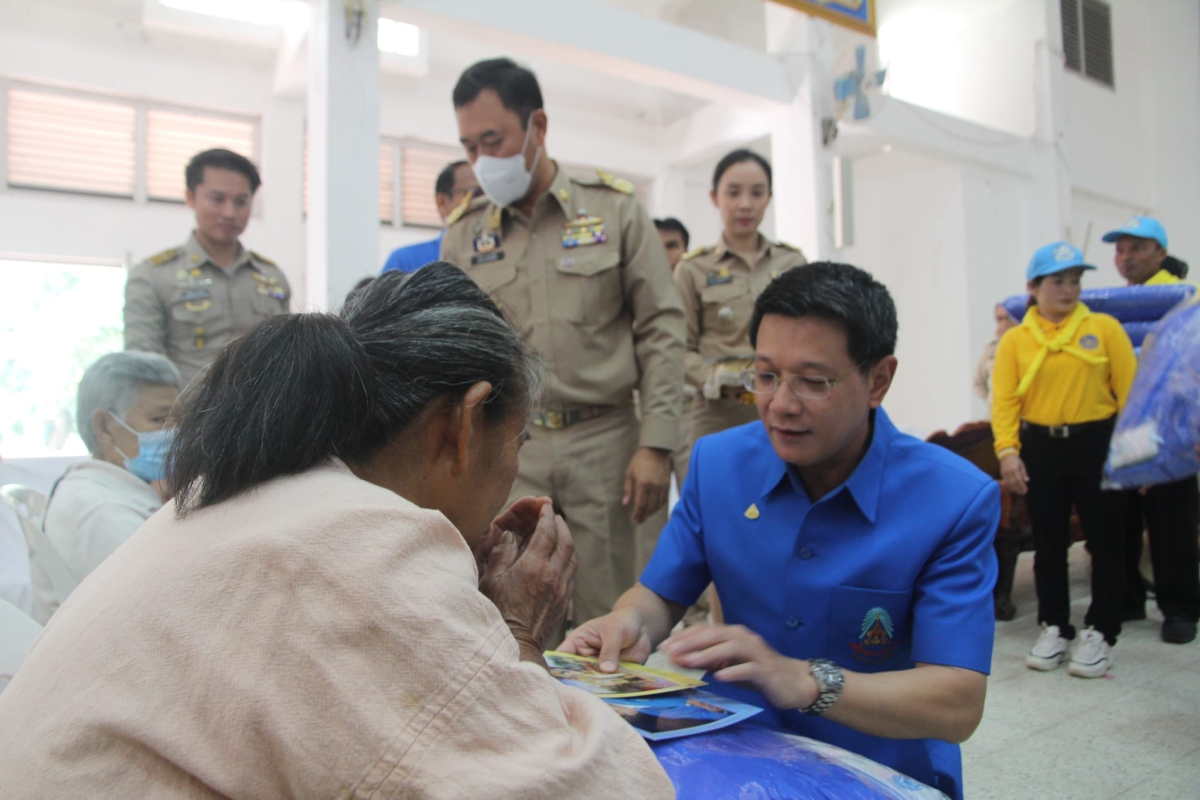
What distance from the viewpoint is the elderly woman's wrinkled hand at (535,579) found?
103 centimetres

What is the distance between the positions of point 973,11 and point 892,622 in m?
9.63

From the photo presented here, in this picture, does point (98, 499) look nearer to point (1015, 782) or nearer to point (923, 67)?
point (1015, 782)

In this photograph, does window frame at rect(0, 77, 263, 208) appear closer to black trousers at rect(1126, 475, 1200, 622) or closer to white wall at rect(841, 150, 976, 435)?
white wall at rect(841, 150, 976, 435)

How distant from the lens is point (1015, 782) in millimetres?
2248

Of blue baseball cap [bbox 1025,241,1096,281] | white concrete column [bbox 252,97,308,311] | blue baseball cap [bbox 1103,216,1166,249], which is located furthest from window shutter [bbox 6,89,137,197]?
blue baseball cap [bbox 1103,216,1166,249]

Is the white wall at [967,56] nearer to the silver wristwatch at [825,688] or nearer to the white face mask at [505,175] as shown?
the white face mask at [505,175]

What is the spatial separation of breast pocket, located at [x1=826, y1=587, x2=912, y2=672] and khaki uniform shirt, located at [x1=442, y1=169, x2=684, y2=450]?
43.8 inches

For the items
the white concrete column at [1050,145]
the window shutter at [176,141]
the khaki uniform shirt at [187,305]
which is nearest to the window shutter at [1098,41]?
the white concrete column at [1050,145]

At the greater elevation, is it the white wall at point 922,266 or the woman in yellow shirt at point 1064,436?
the white wall at point 922,266

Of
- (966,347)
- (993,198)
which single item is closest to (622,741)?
(966,347)

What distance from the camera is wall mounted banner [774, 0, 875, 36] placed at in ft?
16.9

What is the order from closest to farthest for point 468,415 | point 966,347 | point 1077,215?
1. point 468,415
2. point 966,347
3. point 1077,215

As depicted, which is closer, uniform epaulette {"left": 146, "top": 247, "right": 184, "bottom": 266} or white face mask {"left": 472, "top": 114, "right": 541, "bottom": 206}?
white face mask {"left": 472, "top": 114, "right": 541, "bottom": 206}

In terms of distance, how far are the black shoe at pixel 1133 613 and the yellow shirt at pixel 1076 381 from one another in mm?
1064
